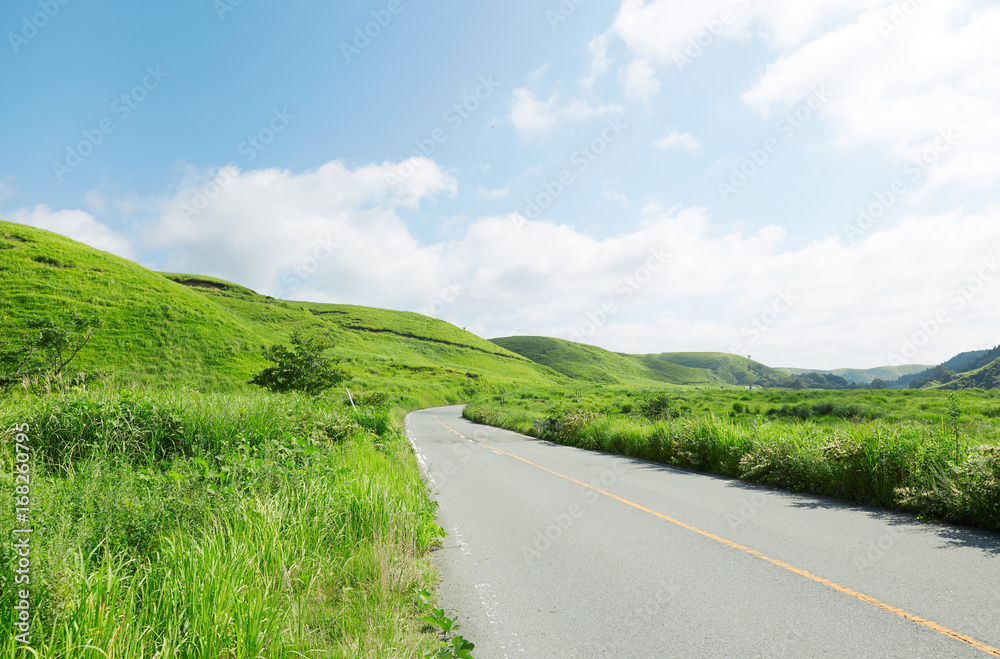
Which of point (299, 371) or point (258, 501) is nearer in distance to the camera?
point (258, 501)

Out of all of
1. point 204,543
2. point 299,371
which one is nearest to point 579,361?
point 299,371

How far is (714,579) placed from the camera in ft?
15.9

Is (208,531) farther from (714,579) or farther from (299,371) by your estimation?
(299,371)

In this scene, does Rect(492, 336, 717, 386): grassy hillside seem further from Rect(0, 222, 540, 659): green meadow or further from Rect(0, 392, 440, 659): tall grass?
Rect(0, 392, 440, 659): tall grass

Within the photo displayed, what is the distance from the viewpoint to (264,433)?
28.5 ft

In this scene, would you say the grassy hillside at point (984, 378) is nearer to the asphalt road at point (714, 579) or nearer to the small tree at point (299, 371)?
the small tree at point (299, 371)

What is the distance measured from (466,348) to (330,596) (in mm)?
130526

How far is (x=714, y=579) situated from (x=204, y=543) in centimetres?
465

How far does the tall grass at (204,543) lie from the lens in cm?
272

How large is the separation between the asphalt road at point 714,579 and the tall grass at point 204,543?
32.3 inches

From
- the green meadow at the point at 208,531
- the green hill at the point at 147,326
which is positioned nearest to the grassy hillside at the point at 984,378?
the green hill at the point at 147,326

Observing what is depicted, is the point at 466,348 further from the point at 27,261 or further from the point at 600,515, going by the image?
the point at 600,515

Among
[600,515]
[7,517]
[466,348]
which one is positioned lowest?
[600,515]

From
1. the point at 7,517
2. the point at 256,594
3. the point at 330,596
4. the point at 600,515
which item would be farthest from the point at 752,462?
the point at 7,517
